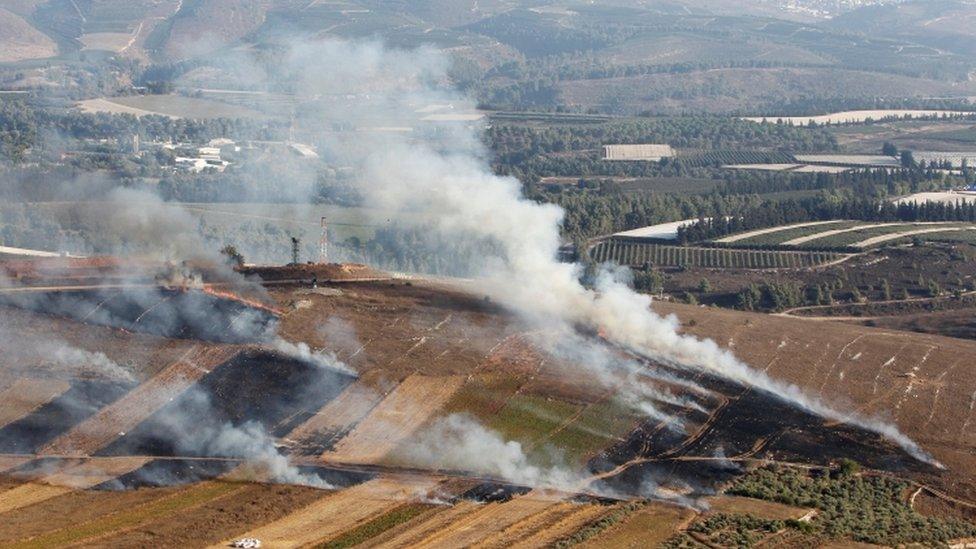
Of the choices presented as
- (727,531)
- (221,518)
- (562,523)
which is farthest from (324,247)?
(727,531)

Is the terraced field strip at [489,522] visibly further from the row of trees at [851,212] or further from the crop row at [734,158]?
the crop row at [734,158]

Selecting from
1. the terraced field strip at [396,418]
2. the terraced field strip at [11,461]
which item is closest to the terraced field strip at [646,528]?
the terraced field strip at [396,418]

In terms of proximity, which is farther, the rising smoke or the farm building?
the farm building

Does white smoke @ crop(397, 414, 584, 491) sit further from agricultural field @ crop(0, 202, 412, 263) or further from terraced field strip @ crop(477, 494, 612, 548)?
agricultural field @ crop(0, 202, 412, 263)

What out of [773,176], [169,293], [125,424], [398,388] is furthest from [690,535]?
[773,176]

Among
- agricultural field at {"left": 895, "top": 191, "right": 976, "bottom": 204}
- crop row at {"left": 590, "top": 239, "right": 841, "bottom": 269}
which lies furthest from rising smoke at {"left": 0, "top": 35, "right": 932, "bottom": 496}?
agricultural field at {"left": 895, "top": 191, "right": 976, "bottom": 204}

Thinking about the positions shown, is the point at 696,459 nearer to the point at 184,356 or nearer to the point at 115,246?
the point at 184,356

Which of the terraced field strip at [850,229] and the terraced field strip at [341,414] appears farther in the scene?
the terraced field strip at [850,229]
